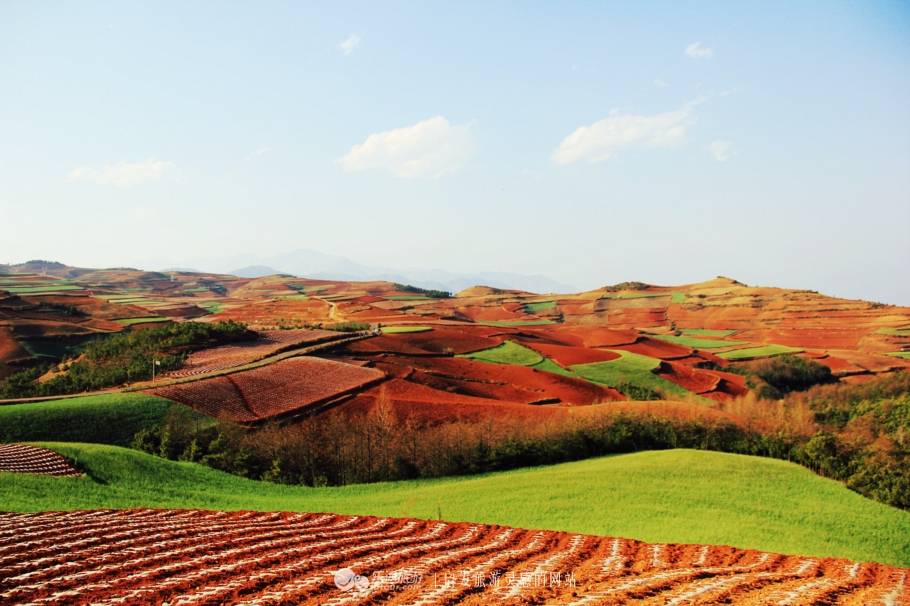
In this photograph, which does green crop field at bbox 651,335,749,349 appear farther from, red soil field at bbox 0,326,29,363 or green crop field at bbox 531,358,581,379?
red soil field at bbox 0,326,29,363

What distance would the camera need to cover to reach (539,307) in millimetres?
148125

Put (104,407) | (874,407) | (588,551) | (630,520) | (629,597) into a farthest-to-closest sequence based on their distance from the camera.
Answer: (874,407)
(104,407)
(630,520)
(588,551)
(629,597)

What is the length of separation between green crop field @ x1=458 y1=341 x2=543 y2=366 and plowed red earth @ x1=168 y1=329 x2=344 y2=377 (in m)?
18.1

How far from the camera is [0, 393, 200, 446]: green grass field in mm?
34844

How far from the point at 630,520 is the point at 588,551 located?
768cm

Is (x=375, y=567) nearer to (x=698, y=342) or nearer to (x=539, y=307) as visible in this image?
(x=698, y=342)

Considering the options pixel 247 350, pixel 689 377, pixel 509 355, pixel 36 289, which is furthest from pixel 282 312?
pixel 689 377

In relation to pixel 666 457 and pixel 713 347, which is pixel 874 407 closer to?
pixel 666 457

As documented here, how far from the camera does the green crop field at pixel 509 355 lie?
71.2 meters

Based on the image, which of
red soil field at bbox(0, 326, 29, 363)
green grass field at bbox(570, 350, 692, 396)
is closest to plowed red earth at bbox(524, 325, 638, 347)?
green grass field at bbox(570, 350, 692, 396)

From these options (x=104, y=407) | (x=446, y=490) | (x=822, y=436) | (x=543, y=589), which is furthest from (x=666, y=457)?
(x=104, y=407)

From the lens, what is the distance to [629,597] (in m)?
12.6

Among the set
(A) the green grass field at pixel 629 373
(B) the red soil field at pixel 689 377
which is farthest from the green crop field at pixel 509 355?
(B) the red soil field at pixel 689 377
